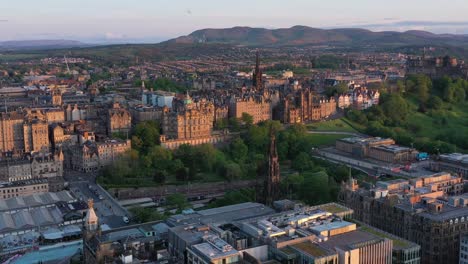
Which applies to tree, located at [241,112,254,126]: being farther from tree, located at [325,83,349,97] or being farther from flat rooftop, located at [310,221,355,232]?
flat rooftop, located at [310,221,355,232]

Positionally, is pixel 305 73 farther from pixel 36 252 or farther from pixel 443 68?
pixel 36 252

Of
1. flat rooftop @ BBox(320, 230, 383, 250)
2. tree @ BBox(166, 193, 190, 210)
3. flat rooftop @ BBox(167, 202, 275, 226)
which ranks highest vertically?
flat rooftop @ BBox(320, 230, 383, 250)

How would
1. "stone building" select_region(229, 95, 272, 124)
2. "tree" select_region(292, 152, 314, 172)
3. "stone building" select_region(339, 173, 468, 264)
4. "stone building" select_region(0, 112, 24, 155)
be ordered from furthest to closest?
"stone building" select_region(229, 95, 272, 124)
"stone building" select_region(0, 112, 24, 155)
"tree" select_region(292, 152, 314, 172)
"stone building" select_region(339, 173, 468, 264)

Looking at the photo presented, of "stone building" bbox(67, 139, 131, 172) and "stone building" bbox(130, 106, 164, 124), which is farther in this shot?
"stone building" bbox(130, 106, 164, 124)

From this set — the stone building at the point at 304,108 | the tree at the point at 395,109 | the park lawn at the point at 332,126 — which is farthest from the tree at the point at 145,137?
the tree at the point at 395,109

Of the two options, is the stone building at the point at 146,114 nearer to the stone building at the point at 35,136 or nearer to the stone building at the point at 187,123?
the stone building at the point at 187,123

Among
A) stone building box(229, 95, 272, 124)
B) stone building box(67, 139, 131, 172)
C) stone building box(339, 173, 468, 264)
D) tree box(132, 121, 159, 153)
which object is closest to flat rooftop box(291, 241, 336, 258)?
stone building box(339, 173, 468, 264)

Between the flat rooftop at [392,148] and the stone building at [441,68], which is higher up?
the stone building at [441,68]
